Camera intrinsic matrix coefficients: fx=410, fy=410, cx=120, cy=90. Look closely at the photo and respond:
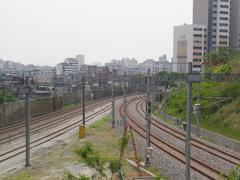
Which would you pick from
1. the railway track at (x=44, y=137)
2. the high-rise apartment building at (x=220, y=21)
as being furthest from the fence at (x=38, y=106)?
the high-rise apartment building at (x=220, y=21)

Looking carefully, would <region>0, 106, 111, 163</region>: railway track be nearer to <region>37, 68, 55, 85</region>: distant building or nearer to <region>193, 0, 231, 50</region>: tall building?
<region>37, 68, 55, 85</region>: distant building

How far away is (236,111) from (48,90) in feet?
112

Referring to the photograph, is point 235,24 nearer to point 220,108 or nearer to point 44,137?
point 220,108

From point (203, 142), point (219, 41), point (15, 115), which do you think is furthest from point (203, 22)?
point (203, 142)

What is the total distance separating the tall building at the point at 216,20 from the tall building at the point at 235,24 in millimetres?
2586

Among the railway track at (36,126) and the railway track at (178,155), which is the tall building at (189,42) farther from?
the railway track at (178,155)

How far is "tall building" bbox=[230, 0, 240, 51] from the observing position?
14400cm

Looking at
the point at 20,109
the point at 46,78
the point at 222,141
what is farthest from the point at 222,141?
the point at 46,78

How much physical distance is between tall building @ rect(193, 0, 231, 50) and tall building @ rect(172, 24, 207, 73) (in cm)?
460

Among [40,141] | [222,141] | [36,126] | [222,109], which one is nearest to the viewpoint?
[222,141]

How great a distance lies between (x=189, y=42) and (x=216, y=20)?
14803mm

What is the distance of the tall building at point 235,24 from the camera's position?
144m

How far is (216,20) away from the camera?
144 metres

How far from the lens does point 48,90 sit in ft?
220
